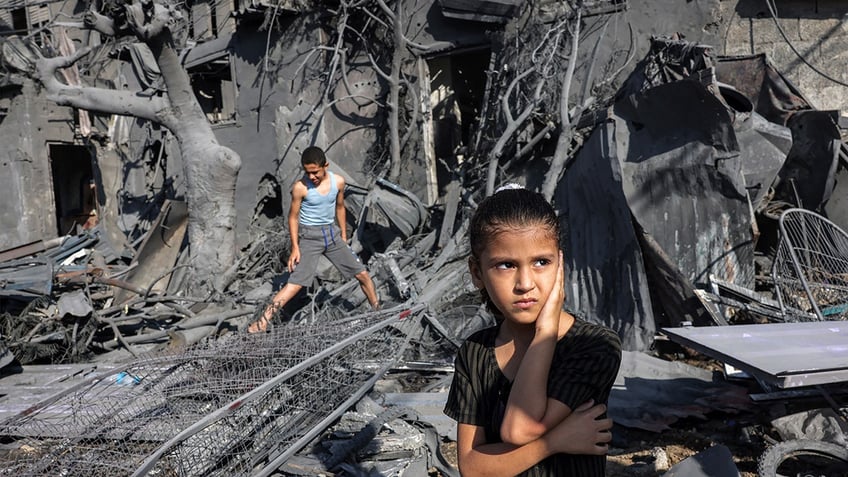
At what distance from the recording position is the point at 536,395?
4.32 ft

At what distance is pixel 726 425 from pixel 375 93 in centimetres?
782

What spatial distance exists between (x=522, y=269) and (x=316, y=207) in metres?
4.76

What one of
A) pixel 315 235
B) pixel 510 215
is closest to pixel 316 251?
pixel 315 235

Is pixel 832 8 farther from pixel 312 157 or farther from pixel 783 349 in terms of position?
pixel 783 349

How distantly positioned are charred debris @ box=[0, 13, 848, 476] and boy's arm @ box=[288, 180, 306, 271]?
516 mm

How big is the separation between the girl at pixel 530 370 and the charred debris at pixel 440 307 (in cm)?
160

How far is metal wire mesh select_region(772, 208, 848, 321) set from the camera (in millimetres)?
4191

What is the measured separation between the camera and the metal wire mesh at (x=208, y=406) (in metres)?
3.10

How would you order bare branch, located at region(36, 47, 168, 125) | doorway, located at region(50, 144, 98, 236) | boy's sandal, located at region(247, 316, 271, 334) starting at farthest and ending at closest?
doorway, located at region(50, 144, 98, 236) < bare branch, located at region(36, 47, 168, 125) < boy's sandal, located at region(247, 316, 271, 334)

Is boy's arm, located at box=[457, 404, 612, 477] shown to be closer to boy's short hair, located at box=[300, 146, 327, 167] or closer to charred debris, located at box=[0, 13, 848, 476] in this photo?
charred debris, located at box=[0, 13, 848, 476]

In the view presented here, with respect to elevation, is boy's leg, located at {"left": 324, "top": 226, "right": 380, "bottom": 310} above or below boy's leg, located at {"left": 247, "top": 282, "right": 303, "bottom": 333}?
above

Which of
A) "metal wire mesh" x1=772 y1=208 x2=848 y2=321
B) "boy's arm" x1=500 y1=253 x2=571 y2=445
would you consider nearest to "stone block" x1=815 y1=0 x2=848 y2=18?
"metal wire mesh" x1=772 y1=208 x2=848 y2=321

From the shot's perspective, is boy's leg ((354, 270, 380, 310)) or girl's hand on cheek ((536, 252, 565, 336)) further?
boy's leg ((354, 270, 380, 310))

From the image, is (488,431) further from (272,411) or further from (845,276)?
(845,276)
